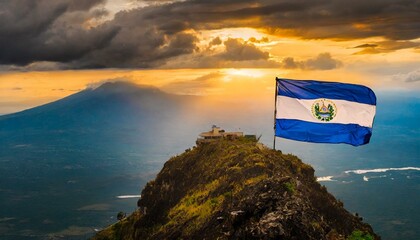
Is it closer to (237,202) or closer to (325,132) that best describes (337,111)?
(325,132)

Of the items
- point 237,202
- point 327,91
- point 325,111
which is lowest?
point 237,202

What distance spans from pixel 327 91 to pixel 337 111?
1.75 m

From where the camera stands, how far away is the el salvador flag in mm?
40125

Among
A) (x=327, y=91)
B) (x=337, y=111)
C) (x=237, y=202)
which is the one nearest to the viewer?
(x=237, y=202)

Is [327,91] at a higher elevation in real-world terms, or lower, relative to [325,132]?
higher

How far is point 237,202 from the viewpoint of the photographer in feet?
118

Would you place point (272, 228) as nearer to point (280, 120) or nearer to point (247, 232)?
point (247, 232)

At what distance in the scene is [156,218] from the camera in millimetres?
64438

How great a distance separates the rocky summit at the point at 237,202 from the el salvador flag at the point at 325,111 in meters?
4.88

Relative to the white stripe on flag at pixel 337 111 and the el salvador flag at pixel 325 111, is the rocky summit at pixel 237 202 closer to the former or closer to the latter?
the el salvador flag at pixel 325 111

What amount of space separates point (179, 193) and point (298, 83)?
2966 cm

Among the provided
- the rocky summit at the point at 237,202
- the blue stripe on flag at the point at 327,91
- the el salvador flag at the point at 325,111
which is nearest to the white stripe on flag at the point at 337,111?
the el salvador flag at the point at 325,111

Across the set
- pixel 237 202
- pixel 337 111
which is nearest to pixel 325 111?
pixel 337 111

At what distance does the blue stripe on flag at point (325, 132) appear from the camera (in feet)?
131
